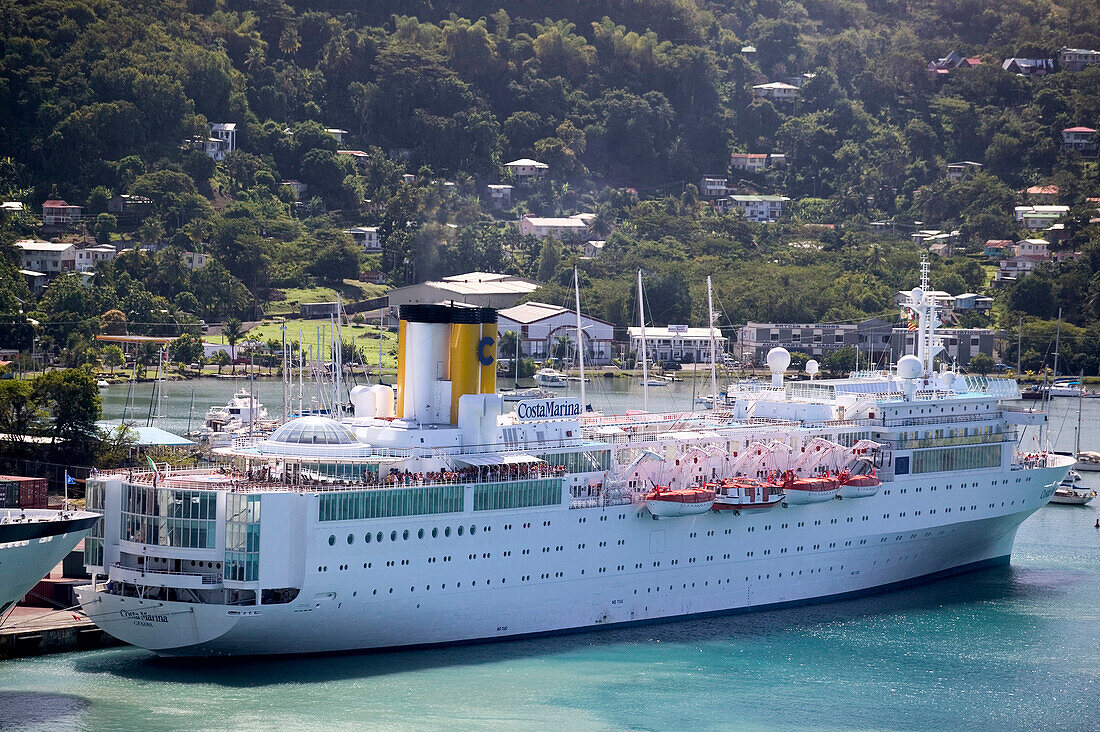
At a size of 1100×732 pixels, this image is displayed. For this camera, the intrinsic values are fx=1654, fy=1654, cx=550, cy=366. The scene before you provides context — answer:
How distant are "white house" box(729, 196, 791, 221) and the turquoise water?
84089 millimetres

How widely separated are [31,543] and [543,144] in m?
95.3

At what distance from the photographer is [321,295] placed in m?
97.1

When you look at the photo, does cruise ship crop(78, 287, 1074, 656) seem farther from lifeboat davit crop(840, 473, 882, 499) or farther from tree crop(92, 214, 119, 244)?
tree crop(92, 214, 119, 244)

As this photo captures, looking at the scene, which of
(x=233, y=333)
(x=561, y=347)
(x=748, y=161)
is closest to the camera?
(x=233, y=333)

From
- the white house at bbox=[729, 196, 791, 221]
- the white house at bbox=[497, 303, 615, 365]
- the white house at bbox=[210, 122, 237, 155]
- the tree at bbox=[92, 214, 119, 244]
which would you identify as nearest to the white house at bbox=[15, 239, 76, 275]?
the tree at bbox=[92, 214, 119, 244]

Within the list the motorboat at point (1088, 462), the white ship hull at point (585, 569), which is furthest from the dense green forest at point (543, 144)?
the white ship hull at point (585, 569)

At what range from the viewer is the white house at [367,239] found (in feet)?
353

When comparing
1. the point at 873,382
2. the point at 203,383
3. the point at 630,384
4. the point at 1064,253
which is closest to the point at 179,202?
the point at 203,383

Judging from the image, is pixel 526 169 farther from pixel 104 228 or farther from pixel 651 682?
pixel 651 682

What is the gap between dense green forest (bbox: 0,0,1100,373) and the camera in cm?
9919

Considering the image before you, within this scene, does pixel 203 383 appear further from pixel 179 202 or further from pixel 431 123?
pixel 431 123

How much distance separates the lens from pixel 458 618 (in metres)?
34.8

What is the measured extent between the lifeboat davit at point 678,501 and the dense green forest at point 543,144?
5269 cm

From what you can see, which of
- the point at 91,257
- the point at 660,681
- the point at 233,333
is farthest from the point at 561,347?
the point at 660,681
